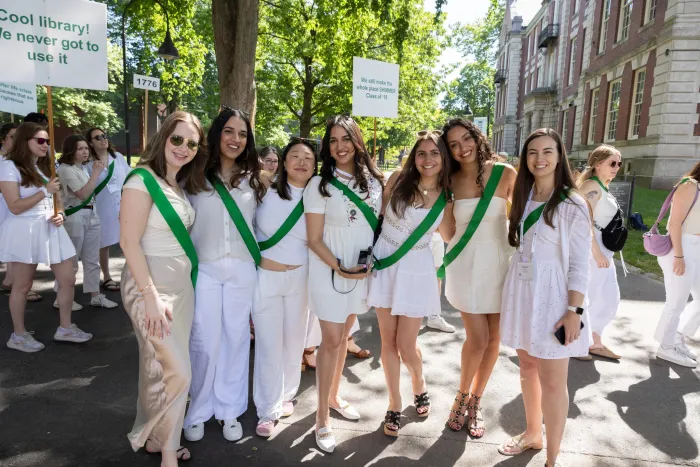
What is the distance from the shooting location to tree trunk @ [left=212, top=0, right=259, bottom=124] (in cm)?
655

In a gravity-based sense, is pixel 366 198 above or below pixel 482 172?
below

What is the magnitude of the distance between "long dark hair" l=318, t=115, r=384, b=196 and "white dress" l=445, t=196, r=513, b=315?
2.22 feet

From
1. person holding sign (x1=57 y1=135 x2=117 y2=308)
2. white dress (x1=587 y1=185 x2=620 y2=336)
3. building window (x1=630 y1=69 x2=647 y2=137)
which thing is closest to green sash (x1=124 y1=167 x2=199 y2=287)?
person holding sign (x1=57 y1=135 x2=117 y2=308)

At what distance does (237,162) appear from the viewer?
3.14m

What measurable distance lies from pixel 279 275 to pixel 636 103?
22885 millimetres

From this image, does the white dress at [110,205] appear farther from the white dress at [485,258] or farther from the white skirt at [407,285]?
the white dress at [485,258]

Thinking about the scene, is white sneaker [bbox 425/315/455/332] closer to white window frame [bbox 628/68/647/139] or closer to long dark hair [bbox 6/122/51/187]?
long dark hair [bbox 6/122/51/187]

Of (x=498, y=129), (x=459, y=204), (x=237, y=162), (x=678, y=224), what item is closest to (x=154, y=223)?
(x=237, y=162)

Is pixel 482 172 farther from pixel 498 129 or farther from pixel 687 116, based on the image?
pixel 498 129

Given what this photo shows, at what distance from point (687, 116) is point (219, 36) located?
1856cm

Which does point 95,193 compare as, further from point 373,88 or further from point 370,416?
point 370,416

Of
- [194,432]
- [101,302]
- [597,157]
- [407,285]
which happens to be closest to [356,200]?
[407,285]

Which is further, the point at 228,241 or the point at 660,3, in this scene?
the point at 660,3

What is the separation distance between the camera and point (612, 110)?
23.5 metres
